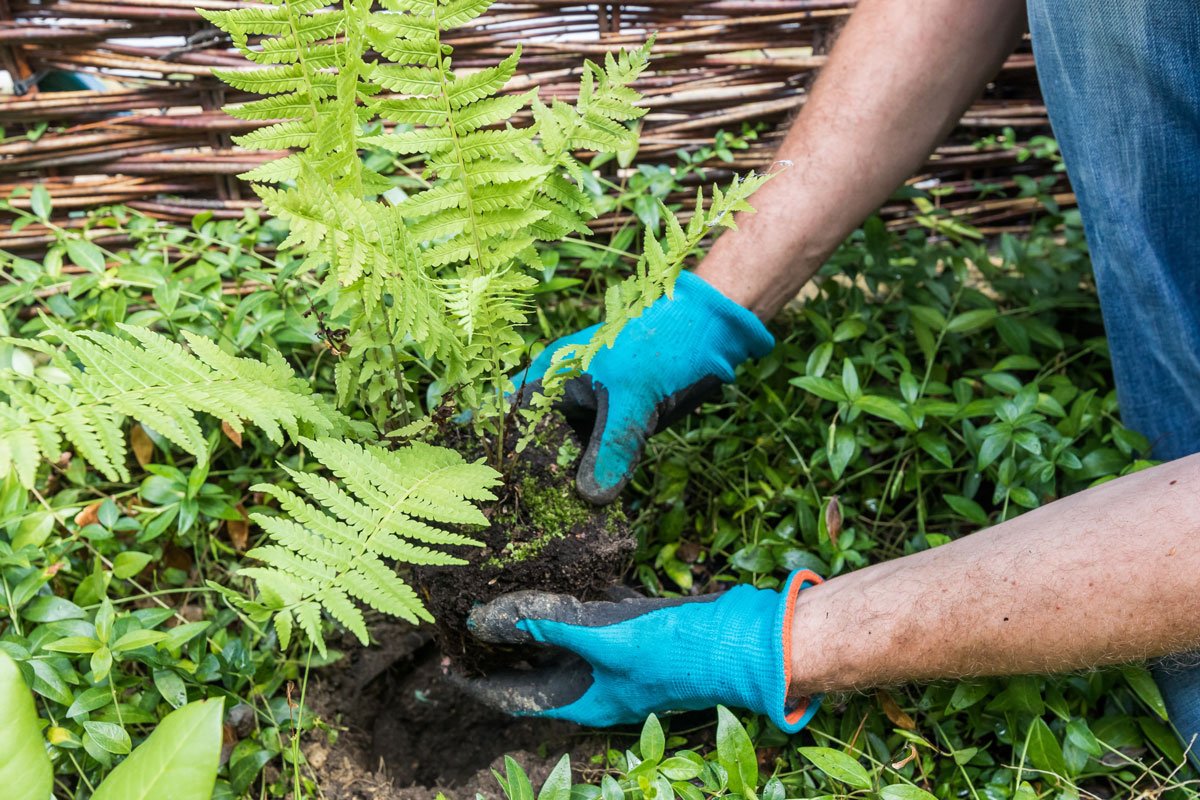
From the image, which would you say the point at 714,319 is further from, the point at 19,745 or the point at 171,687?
the point at 19,745

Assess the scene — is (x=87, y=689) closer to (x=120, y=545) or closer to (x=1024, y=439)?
(x=120, y=545)

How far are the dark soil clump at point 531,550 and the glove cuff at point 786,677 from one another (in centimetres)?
25

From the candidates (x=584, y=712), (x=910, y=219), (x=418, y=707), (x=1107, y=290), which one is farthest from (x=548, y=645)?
(x=910, y=219)

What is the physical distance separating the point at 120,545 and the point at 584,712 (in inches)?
31.2

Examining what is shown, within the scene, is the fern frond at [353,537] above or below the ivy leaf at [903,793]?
above

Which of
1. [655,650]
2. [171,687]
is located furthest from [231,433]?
[655,650]

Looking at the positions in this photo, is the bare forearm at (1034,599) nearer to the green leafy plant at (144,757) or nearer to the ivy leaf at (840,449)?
the ivy leaf at (840,449)

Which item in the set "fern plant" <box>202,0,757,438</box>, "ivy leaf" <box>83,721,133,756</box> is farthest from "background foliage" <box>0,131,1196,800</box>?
"fern plant" <box>202,0,757,438</box>

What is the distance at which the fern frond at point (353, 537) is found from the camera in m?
0.87

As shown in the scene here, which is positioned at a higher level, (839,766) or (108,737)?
(108,737)

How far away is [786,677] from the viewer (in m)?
1.17

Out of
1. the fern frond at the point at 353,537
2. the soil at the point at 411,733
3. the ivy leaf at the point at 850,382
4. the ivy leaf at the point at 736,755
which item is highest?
the fern frond at the point at 353,537

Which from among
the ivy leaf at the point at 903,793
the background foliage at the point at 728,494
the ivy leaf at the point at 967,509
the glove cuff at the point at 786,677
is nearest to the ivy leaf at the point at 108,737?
the background foliage at the point at 728,494

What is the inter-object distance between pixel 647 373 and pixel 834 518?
0.39 m
